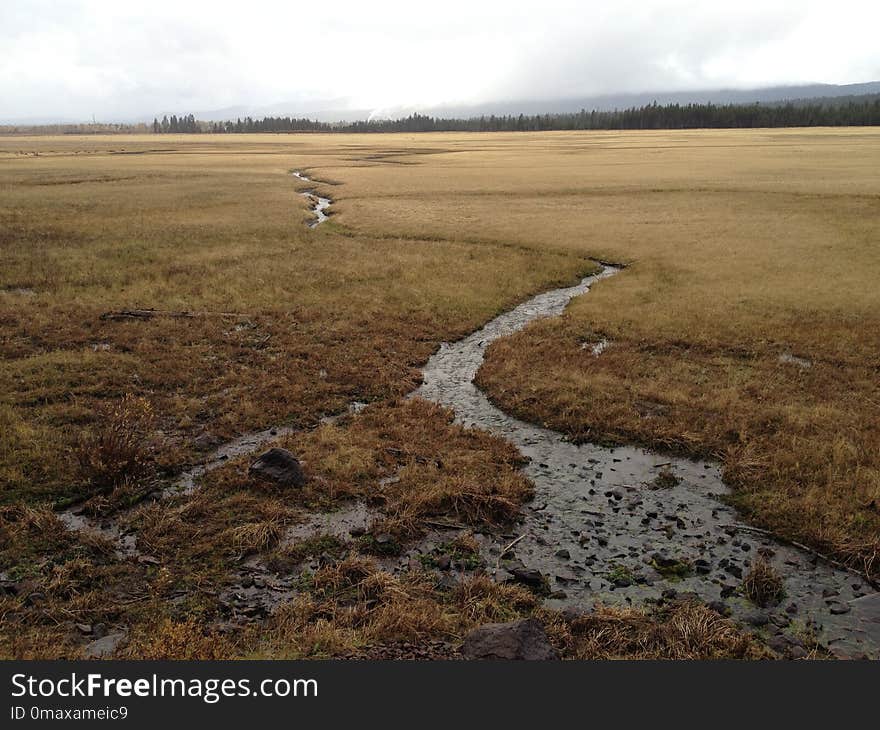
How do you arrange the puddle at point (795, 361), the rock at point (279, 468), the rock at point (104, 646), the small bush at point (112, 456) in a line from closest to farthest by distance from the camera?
the rock at point (104, 646)
the small bush at point (112, 456)
the rock at point (279, 468)
the puddle at point (795, 361)

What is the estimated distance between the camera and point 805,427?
656 inches

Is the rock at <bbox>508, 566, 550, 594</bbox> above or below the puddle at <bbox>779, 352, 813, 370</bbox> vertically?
below

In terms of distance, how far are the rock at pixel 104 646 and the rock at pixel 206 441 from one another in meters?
6.71

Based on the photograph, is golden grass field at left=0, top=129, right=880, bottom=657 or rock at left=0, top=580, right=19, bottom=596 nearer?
rock at left=0, top=580, right=19, bottom=596

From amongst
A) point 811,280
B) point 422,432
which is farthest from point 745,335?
point 422,432

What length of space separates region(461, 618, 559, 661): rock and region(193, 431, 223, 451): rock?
9.54 meters

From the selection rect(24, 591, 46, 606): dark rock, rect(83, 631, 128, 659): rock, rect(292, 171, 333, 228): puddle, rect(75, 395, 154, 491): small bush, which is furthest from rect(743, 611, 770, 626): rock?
rect(292, 171, 333, 228): puddle

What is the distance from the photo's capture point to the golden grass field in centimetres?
1083

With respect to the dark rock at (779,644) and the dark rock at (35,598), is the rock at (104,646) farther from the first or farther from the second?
the dark rock at (779,644)

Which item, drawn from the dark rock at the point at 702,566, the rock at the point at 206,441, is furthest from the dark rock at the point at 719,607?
the rock at the point at 206,441

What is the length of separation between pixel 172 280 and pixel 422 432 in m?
21.5

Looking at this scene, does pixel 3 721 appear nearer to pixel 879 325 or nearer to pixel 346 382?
pixel 346 382

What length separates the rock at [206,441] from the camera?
15977mm

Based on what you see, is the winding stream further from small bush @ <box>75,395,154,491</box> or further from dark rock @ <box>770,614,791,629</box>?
small bush @ <box>75,395,154,491</box>
